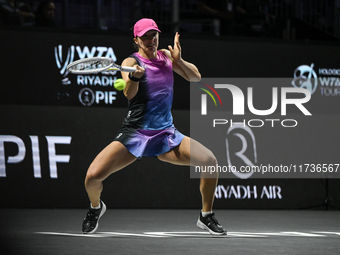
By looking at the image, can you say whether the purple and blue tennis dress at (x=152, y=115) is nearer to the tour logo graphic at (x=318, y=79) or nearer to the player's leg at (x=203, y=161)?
the player's leg at (x=203, y=161)

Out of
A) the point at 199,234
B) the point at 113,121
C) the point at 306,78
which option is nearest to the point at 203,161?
the point at 199,234

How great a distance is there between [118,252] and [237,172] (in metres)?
4.17

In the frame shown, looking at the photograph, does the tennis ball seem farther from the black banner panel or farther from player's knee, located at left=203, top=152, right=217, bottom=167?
the black banner panel

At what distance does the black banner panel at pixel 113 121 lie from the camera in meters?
7.54

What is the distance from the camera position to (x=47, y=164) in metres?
7.61

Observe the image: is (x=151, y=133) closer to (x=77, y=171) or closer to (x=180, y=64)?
(x=180, y=64)

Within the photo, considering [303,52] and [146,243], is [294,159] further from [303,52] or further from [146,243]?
[146,243]

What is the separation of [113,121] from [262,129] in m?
2.06

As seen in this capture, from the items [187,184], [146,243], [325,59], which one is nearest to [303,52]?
[325,59]

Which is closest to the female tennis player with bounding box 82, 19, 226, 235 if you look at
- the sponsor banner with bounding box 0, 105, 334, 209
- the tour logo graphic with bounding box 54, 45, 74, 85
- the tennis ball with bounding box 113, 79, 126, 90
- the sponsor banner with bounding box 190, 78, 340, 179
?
the tennis ball with bounding box 113, 79, 126, 90

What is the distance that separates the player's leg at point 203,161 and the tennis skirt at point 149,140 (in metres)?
0.06

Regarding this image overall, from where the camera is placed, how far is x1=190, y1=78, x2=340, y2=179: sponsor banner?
7.95 metres

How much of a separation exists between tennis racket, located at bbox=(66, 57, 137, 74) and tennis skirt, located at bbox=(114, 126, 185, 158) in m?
0.63

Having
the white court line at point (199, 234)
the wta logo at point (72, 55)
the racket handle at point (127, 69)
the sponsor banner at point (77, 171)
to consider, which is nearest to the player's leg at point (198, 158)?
the white court line at point (199, 234)
